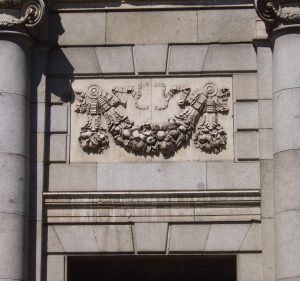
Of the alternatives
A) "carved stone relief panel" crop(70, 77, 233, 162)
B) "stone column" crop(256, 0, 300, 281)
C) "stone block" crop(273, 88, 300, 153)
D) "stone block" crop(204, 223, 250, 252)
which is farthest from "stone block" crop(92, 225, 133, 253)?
"stone block" crop(273, 88, 300, 153)

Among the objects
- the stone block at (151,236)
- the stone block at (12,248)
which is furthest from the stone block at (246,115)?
the stone block at (12,248)

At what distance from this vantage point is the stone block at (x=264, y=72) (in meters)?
19.4

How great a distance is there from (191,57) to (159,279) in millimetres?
4533

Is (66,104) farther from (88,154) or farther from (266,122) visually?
(266,122)

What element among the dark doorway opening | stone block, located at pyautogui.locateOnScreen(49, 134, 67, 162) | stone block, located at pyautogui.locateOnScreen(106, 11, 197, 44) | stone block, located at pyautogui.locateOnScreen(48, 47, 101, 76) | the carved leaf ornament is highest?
stone block, located at pyautogui.locateOnScreen(106, 11, 197, 44)

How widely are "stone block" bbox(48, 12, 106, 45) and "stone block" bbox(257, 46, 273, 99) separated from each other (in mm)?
2923

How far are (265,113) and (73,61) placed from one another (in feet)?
12.1

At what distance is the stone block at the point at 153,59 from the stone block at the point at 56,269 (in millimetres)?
3744

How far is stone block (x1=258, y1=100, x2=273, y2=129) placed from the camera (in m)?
19.2

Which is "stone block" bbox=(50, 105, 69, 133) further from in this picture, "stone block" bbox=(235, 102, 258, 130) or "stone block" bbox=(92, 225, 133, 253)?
"stone block" bbox=(235, 102, 258, 130)

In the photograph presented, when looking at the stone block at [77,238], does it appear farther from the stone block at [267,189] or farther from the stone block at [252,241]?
the stone block at [267,189]

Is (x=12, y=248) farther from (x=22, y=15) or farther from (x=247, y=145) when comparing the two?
(x=247, y=145)

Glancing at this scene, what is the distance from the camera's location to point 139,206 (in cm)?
1914

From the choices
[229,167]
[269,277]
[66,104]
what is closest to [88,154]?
[66,104]
